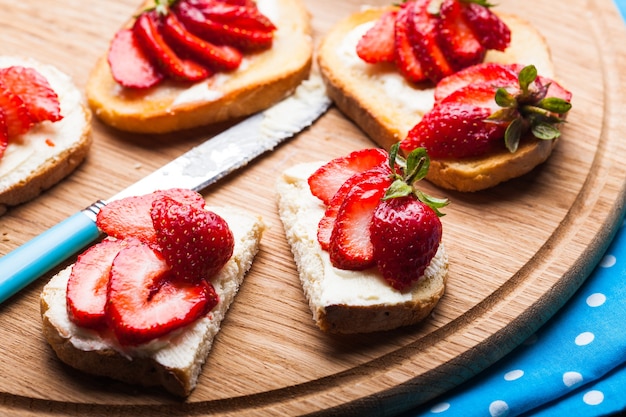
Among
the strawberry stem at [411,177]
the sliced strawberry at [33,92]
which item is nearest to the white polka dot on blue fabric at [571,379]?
the strawberry stem at [411,177]

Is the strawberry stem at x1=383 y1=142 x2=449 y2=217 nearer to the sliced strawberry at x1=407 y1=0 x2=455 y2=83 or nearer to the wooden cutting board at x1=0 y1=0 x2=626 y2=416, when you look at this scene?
the wooden cutting board at x1=0 y1=0 x2=626 y2=416

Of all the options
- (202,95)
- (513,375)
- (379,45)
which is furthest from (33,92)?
(513,375)

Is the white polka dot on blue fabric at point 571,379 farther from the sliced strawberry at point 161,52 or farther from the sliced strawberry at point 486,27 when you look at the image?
the sliced strawberry at point 161,52

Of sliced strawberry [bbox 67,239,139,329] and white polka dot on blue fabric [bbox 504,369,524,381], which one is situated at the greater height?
sliced strawberry [bbox 67,239,139,329]

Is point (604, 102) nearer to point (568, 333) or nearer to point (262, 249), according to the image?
point (568, 333)

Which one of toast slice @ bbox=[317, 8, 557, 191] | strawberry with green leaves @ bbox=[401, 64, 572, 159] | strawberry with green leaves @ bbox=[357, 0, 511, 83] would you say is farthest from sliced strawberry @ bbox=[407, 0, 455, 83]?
strawberry with green leaves @ bbox=[401, 64, 572, 159]

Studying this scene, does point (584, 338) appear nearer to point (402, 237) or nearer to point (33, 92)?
point (402, 237)
